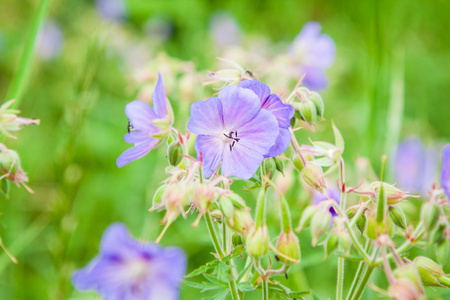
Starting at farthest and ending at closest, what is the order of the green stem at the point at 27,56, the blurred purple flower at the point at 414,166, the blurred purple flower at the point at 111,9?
the blurred purple flower at the point at 111,9 → the blurred purple flower at the point at 414,166 → the green stem at the point at 27,56

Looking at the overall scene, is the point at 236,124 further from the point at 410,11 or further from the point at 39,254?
the point at 410,11

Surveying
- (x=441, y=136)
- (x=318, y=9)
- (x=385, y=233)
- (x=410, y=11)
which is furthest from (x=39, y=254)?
(x=410, y=11)

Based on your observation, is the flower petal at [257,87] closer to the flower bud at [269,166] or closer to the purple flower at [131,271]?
the flower bud at [269,166]

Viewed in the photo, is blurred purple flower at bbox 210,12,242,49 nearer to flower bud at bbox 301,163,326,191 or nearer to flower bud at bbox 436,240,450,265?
flower bud at bbox 301,163,326,191

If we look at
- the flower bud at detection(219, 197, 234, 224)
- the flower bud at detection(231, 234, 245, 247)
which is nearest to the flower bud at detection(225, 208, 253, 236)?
the flower bud at detection(219, 197, 234, 224)

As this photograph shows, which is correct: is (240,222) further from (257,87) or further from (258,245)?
(257,87)

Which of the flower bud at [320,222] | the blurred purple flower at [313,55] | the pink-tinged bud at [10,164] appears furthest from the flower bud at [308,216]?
the blurred purple flower at [313,55]
